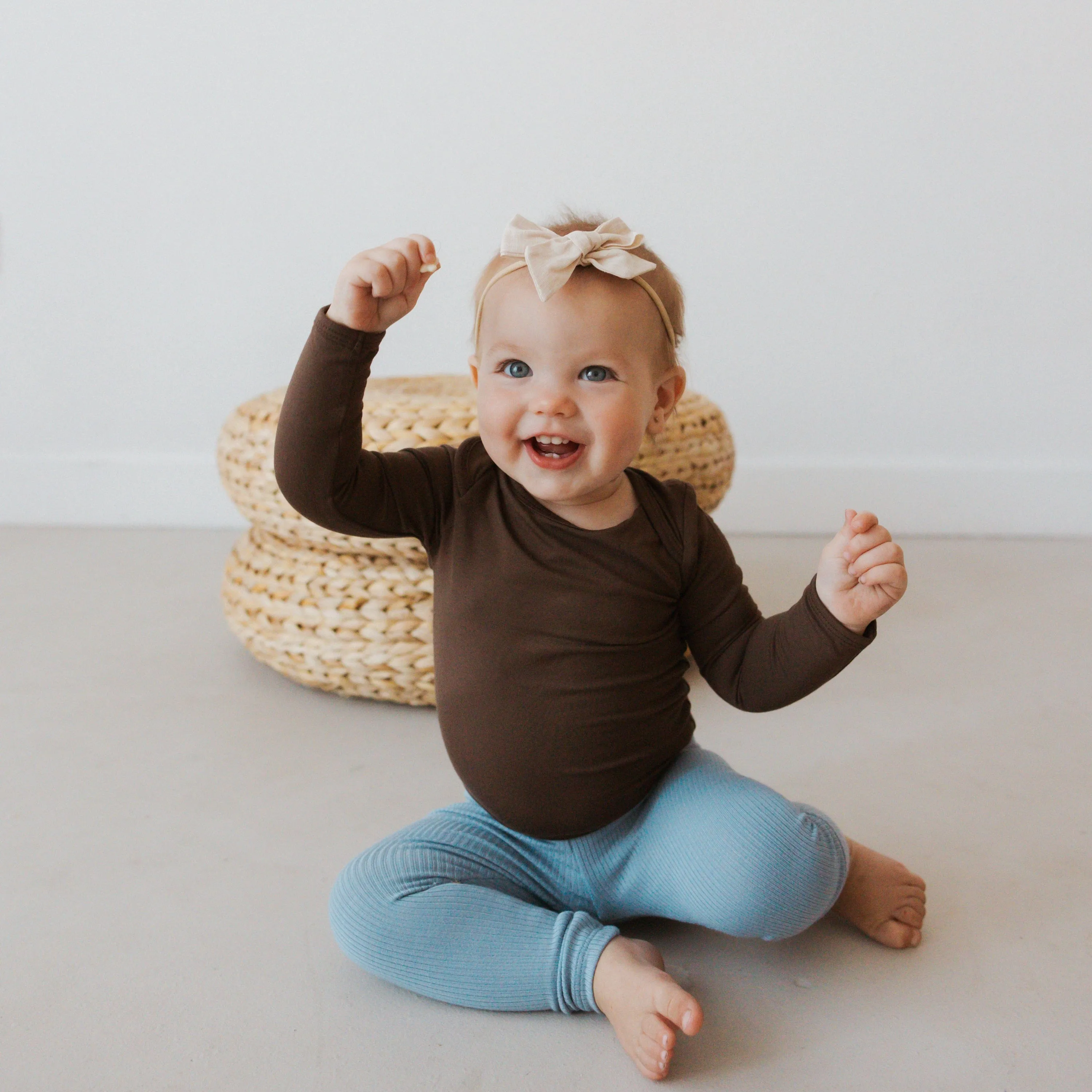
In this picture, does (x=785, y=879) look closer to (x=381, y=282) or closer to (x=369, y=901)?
(x=369, y=901)

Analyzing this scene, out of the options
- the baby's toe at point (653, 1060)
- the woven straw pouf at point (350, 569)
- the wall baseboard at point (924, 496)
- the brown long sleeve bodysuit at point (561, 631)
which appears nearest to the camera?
the baby's toe at point (653, 1060)

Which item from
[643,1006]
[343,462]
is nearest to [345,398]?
[343,462]

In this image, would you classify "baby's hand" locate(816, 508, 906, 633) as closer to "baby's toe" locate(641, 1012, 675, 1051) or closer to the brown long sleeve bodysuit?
the brown long sleeve bodysuit

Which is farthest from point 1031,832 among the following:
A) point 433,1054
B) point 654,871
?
point 433,1054

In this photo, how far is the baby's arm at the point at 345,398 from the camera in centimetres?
76

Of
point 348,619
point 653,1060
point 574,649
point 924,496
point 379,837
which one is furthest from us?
point 924,496

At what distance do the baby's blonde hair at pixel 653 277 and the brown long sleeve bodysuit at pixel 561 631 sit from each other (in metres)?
0.13

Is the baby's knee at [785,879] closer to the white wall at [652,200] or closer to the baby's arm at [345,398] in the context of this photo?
the baby's arm at [345,398]

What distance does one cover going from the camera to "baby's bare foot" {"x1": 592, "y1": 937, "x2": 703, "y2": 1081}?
74 cm

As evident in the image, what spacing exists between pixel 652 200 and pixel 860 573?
1.47 metres

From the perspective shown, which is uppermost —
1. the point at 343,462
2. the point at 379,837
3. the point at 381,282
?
the point at 381,282

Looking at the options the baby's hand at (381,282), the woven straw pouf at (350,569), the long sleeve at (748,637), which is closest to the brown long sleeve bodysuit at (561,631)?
the long sleeve at (748,637)

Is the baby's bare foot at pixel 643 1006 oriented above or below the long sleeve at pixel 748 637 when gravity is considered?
below

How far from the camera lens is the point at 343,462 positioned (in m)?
0.81
